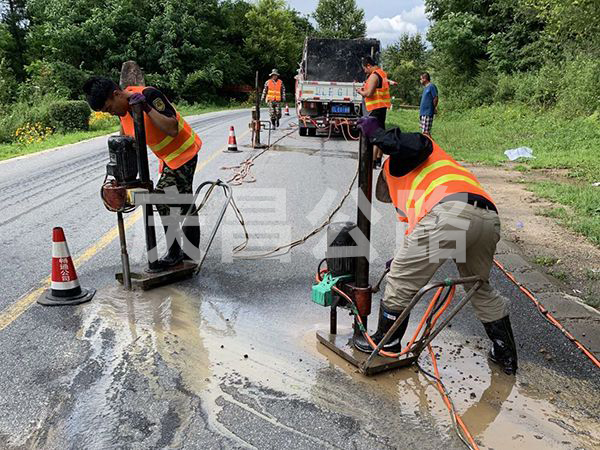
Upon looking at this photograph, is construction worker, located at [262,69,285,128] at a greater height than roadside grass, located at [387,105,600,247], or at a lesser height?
greater

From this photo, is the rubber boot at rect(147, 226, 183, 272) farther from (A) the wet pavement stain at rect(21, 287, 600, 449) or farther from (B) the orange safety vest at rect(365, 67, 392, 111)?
(B) the orange safety vest at rect(365, 67, 392, 111)

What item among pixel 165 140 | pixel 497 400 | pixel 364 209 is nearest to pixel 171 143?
pixel 165 140

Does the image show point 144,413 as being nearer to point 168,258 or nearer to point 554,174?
point 168,258

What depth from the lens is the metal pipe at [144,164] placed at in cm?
408

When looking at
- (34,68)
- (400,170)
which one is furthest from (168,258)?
(34,68)

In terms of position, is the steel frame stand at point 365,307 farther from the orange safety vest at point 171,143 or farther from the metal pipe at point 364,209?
the orange safety vest at point 171,143

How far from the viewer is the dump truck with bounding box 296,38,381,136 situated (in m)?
14.8

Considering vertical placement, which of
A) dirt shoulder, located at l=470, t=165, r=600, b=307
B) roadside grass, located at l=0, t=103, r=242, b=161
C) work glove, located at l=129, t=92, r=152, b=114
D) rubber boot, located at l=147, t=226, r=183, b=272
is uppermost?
work glove, located at l=129, t=92, r=152, b=114

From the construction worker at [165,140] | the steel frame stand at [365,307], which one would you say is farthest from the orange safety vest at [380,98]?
the steel frame stand at [365,307]

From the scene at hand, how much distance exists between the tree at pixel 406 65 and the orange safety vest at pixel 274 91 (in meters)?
27.6

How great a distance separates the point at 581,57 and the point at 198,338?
1760 cm

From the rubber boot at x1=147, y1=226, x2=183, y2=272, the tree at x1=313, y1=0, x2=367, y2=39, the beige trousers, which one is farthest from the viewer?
the tree at x1=313, y1=0, x2=367, y2=39

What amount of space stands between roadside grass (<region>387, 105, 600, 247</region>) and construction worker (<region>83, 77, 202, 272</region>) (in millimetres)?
4373

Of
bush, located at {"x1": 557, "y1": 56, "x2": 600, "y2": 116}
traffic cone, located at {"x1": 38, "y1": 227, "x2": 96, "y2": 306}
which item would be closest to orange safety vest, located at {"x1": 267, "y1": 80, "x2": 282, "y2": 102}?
bush, located at {"x1": 557, "y1": 56, "x2": 600, "y2": 116}
